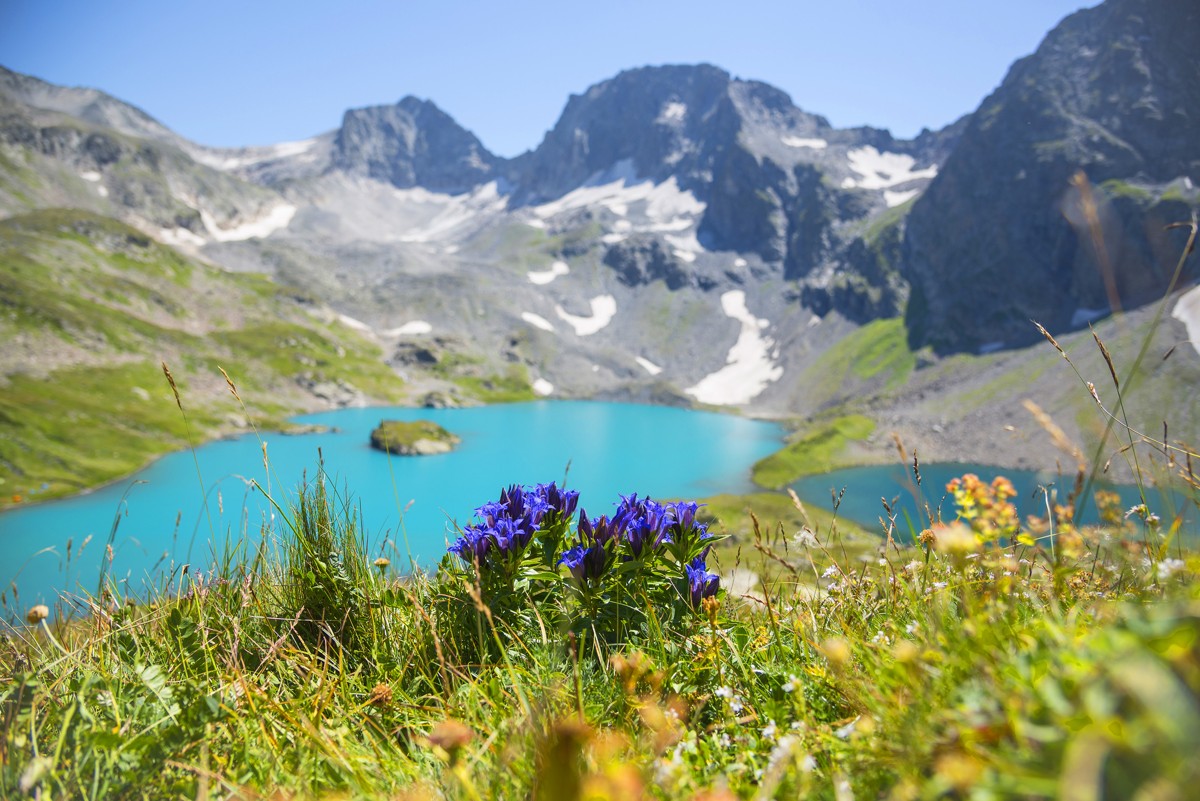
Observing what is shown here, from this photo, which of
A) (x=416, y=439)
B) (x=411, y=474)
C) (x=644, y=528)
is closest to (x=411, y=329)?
(x=416, y=439)

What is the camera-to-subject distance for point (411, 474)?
81625mm

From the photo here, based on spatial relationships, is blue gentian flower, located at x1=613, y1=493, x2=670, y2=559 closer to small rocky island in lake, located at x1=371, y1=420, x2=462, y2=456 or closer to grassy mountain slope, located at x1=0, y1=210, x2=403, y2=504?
grassy mountain slope, located at x1=0, y1=210, x2=403, y2=504

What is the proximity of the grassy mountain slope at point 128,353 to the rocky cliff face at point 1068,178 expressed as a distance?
149 metres

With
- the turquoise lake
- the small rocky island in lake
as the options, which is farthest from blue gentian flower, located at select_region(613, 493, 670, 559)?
the small rocky island in lake

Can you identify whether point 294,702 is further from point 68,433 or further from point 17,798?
point 68,433

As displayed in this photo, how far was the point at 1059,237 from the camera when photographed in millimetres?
→ 138875

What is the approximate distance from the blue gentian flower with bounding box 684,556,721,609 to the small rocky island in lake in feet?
303

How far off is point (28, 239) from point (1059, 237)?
23596 centimetres

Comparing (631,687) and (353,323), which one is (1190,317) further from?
(353,323)

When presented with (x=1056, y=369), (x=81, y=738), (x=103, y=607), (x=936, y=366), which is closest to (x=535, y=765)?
(x=81, y=738)

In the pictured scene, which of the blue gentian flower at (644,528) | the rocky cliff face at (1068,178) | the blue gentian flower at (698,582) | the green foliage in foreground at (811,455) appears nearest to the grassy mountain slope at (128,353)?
the blue gentian flower at (644,528)

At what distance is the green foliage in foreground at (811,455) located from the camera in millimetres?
90000

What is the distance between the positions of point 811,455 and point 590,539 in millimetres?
100015

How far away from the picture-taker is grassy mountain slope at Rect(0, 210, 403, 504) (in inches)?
2968
